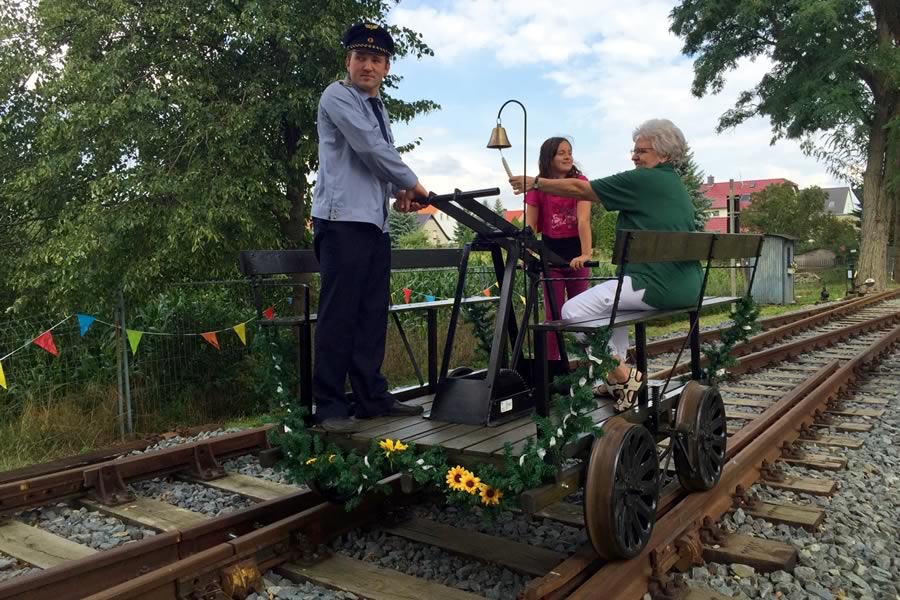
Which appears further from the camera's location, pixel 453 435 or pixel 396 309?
pixel 396 309

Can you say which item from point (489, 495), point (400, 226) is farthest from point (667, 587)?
point (400, 226)

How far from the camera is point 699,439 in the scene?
4.02 metres

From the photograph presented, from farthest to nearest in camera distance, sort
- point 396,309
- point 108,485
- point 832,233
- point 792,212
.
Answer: point 792,212, point 832,233, point 108,485, point 396,309

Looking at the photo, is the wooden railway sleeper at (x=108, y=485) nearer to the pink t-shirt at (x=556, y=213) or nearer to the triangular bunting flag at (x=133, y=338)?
the triangular bunting flag at (x=133, y=338)

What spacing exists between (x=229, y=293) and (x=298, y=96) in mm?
2626

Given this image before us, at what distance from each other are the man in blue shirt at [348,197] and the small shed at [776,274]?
2097 cm

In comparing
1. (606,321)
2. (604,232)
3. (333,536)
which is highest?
(604,232)

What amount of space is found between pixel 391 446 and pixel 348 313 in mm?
798

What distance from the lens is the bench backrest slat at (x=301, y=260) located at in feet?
12.0

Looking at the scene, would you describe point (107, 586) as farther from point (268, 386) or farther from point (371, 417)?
point (371, 417)

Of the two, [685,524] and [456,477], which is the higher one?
[456,477]

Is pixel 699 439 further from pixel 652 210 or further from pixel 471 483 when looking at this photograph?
pixel 471 483

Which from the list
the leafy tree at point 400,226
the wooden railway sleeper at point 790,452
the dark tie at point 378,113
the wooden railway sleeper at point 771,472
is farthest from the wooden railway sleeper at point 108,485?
the leafy tree at point 400,226

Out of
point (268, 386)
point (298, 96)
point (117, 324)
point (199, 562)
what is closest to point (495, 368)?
point (268, 386)
